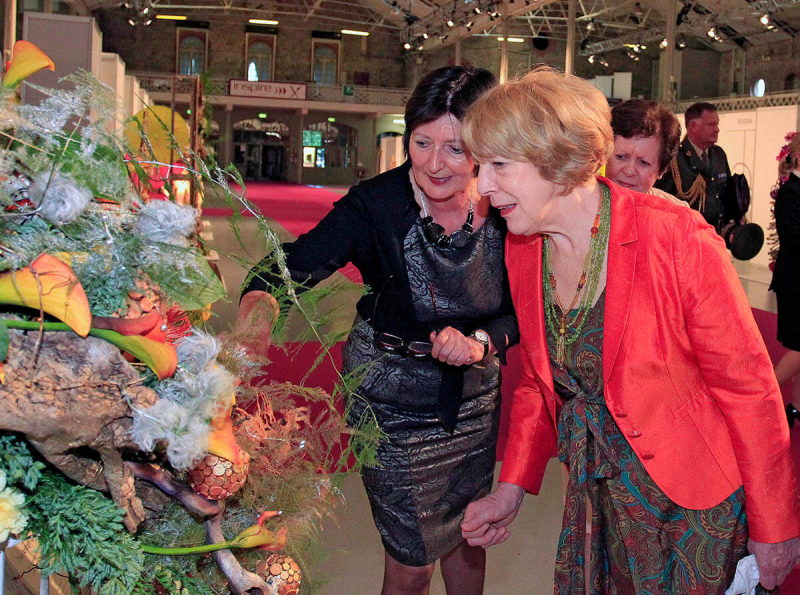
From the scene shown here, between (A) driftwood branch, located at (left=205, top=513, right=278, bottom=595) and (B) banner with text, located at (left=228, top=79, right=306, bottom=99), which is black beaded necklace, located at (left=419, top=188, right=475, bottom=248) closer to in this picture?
(A) driftwood branch, located at (left=205, top=513, right=278, bottom=595)

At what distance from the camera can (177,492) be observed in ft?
3.11

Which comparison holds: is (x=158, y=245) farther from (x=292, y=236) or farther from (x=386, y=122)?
(x=386, y=122)

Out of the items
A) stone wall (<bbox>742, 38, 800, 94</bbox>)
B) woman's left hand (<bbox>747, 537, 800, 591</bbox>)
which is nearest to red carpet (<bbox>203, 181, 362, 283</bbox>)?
woman's left hand (<bbox>747, 537, 800, 591</bbox>)

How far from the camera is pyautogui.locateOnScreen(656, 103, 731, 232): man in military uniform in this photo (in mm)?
5016

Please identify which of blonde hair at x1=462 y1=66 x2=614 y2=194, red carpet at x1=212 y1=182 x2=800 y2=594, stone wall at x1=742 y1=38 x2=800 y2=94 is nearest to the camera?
blonde hair at x1=462 y1=66 x2=614 y2=194

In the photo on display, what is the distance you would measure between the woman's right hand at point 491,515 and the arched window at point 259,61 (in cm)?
3567

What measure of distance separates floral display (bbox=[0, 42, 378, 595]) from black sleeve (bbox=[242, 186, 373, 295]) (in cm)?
87

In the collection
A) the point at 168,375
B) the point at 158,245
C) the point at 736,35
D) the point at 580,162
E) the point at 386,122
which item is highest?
the point at 736,35

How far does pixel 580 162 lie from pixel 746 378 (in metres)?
0.49

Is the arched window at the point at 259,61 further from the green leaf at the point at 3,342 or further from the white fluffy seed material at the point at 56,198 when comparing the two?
the green leaf at the point at 3,342

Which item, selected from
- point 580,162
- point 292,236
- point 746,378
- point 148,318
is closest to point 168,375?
point 148,318

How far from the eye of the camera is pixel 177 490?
3.11 feet

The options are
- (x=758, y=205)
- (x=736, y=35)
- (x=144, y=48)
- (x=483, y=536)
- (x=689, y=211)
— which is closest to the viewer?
(x=689, y=211)

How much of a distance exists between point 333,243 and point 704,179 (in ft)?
12.3
